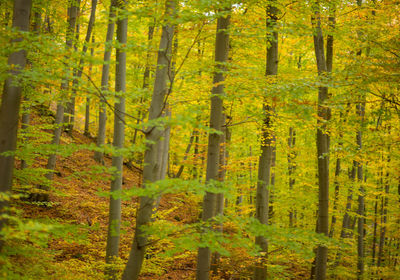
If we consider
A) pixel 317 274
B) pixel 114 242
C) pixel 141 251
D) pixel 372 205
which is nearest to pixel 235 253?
pixel 317 274

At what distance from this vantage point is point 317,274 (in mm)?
8008

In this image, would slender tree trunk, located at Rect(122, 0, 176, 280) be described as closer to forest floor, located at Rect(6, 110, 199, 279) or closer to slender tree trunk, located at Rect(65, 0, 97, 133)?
forest floor, located at Rect(6, 110, 199, 279)

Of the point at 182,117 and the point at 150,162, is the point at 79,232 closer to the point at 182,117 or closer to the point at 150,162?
the point at 150,162

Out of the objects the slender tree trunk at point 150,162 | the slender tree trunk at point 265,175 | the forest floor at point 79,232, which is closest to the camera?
the slender tree trunk at point 150,162

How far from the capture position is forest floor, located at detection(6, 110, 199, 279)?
5.26 meters

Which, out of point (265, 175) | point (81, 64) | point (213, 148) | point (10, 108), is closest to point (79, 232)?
point (10, 108)

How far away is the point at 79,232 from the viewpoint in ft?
23.3

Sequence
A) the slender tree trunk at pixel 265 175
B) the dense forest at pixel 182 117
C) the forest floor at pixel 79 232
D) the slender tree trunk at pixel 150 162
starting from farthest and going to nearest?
the slender tree trunk at pixel 265 175 → the forest floor at pixel 79 232 → the slender tree trunk at pixel 150 162 → the dense forest at pixel 182 117

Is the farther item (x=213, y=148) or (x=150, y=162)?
(x=213, y=148)

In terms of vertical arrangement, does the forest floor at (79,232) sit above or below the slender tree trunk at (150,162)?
below

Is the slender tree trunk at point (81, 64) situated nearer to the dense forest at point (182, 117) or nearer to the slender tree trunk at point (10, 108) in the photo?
the dense forest at point (182, 117)

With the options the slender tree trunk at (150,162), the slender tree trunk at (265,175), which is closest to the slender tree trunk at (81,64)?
the slender tree trunk at (150,162)

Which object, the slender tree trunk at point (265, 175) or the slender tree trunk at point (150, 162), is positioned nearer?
the slender tree trunk at point (150, 162)

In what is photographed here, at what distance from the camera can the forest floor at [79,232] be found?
5.26 m
